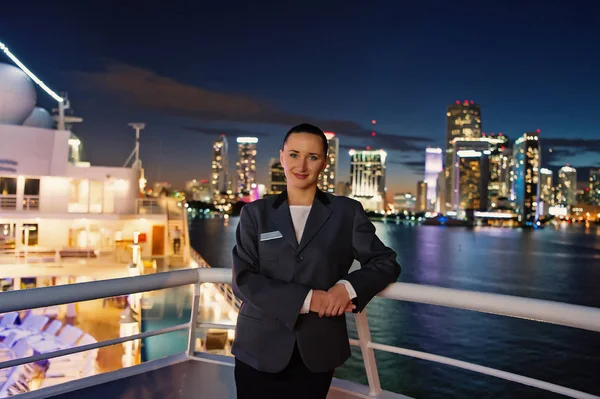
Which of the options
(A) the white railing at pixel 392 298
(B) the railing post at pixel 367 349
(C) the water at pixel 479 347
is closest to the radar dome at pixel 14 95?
(C) the water at pixel 479 347

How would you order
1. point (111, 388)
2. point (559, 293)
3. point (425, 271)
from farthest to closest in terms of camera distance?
point (425, 271) → point (559, 293) → point (111, 388)

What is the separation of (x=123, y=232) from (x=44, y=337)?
9374mm

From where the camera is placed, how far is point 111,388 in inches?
111

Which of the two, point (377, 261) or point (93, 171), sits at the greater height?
point (93, 171)

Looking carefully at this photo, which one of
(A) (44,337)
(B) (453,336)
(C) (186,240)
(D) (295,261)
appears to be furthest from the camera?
(B) (453,336)

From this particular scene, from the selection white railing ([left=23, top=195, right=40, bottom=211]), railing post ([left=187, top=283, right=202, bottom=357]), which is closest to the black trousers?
railing post ([left=187, top=283, right=202, bottom=357])

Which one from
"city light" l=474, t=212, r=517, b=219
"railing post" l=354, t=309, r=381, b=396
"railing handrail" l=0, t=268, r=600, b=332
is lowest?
"city light" l=474, t=212, r=517, b=219

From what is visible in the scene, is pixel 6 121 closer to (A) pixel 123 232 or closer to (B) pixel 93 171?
(B) pixel 93 171

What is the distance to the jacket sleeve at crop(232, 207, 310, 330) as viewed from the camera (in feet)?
5.95

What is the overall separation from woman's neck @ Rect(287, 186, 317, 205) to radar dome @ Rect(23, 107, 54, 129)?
23.4m

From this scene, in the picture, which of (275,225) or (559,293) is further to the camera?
(559,293)

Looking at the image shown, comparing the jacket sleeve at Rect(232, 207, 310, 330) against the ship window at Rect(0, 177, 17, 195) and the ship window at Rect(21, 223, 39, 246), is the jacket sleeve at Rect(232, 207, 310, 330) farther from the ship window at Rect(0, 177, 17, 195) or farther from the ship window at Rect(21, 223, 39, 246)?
the ship window at Rect(0, 177, 17, 195)

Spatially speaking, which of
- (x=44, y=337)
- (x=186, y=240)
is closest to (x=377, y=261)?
(x=44, y=337)

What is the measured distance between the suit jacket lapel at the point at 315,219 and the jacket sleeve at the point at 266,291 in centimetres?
17
